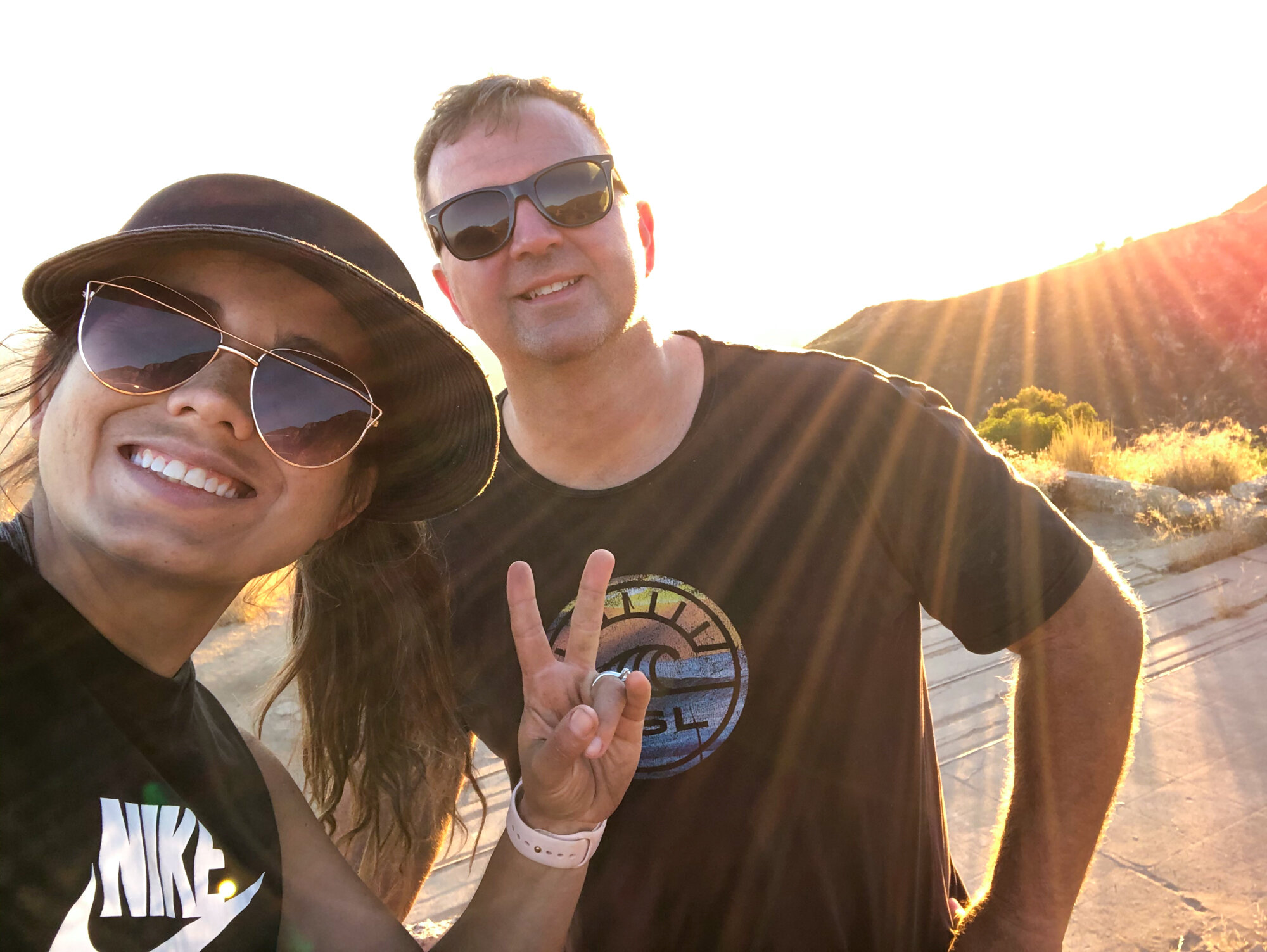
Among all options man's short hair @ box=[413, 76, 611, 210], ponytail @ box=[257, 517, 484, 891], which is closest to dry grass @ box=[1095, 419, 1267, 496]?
man's short hair @ box=[413, 76, 611, 210]

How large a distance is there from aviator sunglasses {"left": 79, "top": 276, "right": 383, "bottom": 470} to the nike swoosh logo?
2.40 feet

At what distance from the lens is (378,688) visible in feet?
6.63

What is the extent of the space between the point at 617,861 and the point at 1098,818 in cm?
113

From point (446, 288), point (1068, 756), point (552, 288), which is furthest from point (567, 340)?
point (1068, 756)

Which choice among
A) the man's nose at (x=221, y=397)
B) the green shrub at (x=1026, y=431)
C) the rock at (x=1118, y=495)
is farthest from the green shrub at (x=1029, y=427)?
the man's nose at (x=221, y=397)

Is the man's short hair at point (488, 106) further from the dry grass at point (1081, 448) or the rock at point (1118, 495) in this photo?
the dry grass at point (1081, 448)

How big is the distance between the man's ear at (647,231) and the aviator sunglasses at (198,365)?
4.29 feet

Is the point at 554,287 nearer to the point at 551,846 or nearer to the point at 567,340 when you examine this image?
the point at 567,340

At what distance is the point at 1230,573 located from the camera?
662 cm

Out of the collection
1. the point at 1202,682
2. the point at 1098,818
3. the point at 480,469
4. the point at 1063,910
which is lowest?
the point at 1202,682

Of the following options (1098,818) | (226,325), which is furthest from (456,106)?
(1098,818)

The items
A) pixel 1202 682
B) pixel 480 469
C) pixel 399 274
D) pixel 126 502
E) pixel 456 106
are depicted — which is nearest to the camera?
pixel 126 502

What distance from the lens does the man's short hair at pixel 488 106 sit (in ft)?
7.42

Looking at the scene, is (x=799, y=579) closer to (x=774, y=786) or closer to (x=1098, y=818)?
(x=774, y=786)
